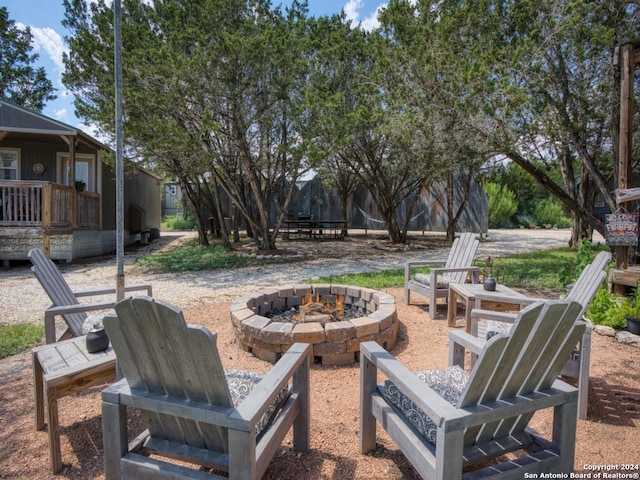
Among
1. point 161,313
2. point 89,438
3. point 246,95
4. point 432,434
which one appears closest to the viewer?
point 161,313

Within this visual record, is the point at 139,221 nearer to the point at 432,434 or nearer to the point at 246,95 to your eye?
the point at 246,95

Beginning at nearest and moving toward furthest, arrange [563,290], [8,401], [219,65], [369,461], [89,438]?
1. [369,461]
2. [89,438]
3. [8,401]
4. [563,290]
5. [219,65]

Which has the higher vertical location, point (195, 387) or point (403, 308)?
point (195, 387)

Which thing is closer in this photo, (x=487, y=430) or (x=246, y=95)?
(x=487, y=430)

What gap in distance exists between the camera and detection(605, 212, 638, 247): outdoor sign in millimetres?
4207

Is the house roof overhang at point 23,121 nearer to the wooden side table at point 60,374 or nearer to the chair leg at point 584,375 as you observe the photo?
the wooden side table at point 60,374

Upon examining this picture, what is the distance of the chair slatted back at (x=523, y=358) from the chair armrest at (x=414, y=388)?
0.07 metres

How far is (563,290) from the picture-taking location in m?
4.90

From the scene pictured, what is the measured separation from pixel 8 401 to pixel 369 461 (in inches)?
93.5

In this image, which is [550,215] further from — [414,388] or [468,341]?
[414,388]

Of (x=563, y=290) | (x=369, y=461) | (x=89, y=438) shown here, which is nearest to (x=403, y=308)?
A: (x=563, y=290)

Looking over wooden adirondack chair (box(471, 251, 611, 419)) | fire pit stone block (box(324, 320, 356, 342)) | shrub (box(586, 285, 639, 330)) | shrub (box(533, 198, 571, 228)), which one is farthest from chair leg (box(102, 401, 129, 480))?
shrub (box(533, 198, 571, 228))

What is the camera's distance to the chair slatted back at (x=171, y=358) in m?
1.23

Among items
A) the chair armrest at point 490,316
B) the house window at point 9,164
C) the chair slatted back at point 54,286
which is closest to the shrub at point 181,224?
the house window at point 9,164
